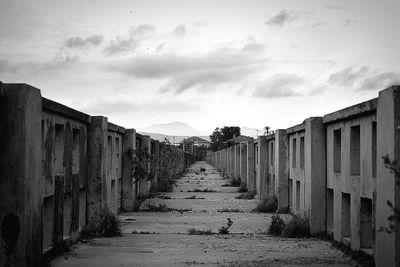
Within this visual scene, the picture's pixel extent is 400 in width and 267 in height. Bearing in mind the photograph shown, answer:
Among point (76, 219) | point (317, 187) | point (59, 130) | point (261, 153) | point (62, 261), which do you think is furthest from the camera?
point (261, 153)

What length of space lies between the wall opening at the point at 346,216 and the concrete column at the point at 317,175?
5.19 feet

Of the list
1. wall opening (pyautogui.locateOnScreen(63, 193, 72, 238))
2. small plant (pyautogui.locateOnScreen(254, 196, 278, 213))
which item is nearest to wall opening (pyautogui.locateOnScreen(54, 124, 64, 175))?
wall opening (pyautogui.locateOnScreen(63, 193, 72, 238))

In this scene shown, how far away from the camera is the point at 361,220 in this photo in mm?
9648

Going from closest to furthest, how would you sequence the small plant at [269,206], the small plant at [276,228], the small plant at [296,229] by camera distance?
the small plant at [296,229] < the small plant at [276,228] < the small plant at [269,206]

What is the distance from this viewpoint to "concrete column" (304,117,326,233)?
41.4 ft

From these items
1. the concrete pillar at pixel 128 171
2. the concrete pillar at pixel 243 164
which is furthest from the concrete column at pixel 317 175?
the concrete pillar at pixel 243 164

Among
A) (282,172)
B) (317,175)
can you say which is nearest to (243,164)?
(282,172)

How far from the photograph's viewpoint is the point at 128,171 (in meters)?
18.5

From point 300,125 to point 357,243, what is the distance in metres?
5.59

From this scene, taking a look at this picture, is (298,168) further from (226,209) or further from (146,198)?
(146,198)

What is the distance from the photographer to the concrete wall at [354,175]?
24.5 ft

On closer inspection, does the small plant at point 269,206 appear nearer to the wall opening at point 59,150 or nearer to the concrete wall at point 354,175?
the concrete wall at point 354,175

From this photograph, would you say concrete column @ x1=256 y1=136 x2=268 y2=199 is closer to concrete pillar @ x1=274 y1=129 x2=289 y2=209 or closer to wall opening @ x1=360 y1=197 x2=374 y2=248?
concrete pillar @ x1=274 y1=129 x2=289 y2=209

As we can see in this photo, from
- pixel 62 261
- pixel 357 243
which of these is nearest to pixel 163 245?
pixel 62 261
